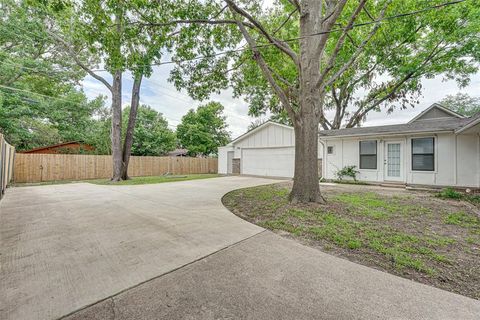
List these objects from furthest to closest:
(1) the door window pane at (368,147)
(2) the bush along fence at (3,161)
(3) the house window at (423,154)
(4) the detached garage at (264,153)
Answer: (4) the detached garage at (264,153) → (1) the door window pane at (368,147) → (3) the house window at (423,154) → (2) the bush along fence at (3,161)

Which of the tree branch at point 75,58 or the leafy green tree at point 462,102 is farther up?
the leafy green tree at point 462,102

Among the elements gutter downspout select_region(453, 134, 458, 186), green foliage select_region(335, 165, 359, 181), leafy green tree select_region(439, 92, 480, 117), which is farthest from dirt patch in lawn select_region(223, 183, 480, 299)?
leafy green tree select_region(439, 92, 480, 117)

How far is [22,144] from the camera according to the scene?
15.2 meters

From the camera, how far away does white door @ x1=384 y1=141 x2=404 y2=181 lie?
29.2 ft

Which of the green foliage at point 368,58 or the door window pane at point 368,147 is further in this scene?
the door window pane at point 368,147

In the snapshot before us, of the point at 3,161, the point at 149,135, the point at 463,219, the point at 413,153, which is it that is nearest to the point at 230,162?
the point at 149,135

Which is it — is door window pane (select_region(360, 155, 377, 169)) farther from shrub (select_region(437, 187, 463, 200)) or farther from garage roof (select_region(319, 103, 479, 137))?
shrub (select_region(437, 187, 463, 200))

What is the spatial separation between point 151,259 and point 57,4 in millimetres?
6385

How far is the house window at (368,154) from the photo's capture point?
9615 mm

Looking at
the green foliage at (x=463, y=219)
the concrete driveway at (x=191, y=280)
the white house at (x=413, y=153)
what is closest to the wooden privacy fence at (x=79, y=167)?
the concrete driveway at (x=191, y=280)

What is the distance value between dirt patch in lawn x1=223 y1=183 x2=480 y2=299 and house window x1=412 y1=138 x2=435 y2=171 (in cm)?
292

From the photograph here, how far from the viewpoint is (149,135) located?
64.6ft

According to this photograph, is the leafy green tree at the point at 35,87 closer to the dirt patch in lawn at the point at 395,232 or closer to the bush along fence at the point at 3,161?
the bush along fence at the point at 3,161

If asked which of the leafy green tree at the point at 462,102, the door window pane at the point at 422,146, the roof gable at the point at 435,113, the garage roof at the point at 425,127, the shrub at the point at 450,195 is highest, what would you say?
the leafy green tree at the point at 462,102
